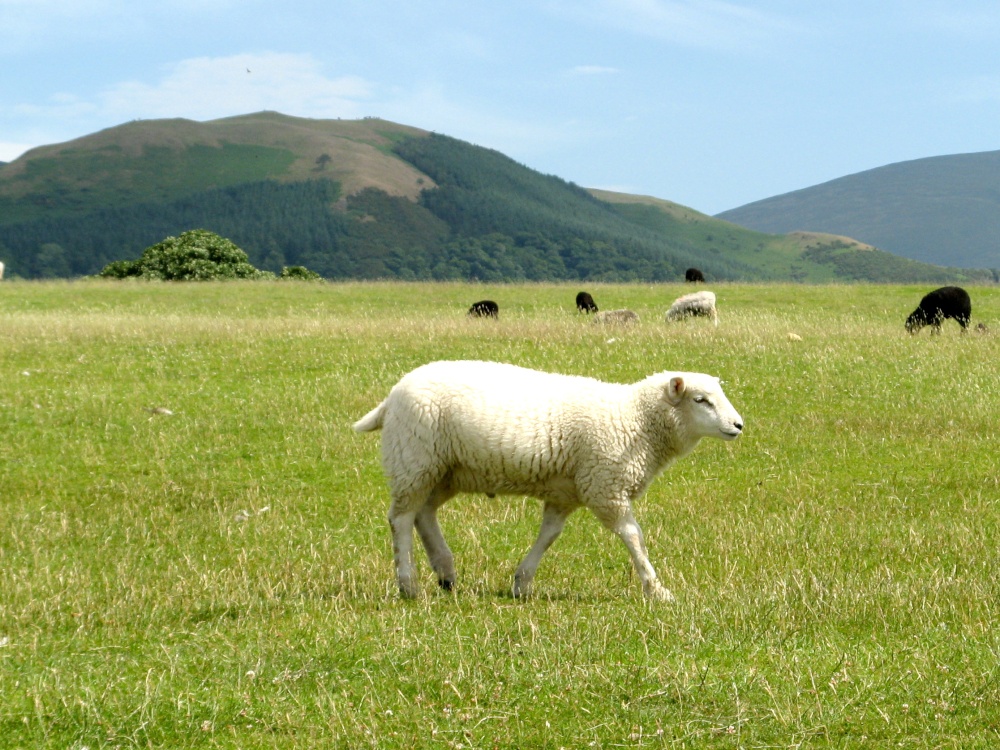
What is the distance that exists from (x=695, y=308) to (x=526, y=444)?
870 inches

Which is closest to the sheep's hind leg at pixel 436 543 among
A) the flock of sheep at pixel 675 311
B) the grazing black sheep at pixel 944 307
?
the flock of sheep at pixel 675 311

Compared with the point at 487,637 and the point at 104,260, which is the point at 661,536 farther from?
the point at 104,260

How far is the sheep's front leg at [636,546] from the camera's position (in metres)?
8.16

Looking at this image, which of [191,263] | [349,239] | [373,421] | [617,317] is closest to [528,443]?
[373,421]

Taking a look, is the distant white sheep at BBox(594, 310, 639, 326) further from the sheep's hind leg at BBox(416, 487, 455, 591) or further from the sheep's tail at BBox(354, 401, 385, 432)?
the sheep's hind leg at BBox(416, 487, 455, 591)

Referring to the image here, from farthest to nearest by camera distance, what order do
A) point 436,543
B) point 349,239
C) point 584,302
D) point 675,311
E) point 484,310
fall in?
point 349,239 < point 584,302 < point 484,310 < point 675,311 < point 436,543

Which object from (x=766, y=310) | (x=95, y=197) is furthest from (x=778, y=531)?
(x=95, y=197)

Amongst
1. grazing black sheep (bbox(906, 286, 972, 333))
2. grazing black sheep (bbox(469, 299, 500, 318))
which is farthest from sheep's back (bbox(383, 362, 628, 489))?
grazing black sheep (bbox(469, 299, 500, 318))

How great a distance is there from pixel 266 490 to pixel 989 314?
2684cm

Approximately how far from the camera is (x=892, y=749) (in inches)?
198

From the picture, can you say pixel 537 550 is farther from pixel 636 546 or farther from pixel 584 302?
pixel 584 302

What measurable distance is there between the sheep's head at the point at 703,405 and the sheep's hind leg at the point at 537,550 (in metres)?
1.28

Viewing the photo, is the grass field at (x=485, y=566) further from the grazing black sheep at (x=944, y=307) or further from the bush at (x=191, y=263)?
the bush at (x=191, y=263)

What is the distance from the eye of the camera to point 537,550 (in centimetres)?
858
